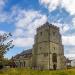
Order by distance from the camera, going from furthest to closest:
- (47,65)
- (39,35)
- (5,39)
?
1. (39,35)
2. (47,65)
3. (5,39)

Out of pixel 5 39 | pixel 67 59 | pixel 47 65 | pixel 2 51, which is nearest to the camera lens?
pixel 2 51

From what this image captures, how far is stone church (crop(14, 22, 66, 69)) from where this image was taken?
70.0 m

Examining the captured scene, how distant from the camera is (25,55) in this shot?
86.9 metres

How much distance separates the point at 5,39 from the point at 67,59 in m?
61.6

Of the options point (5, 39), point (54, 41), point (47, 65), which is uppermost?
point (54, 41)

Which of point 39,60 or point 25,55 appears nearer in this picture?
point 39,60

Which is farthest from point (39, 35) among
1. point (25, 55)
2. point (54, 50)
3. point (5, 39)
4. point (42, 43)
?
point (5, 39)

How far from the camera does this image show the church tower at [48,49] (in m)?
69.9

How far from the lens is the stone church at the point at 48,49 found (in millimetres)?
70000

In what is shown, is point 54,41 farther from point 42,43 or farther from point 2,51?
point 2,51

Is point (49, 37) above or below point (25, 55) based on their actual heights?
above

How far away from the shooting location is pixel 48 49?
69.8 metres

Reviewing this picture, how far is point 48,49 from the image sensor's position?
6981 centimetres

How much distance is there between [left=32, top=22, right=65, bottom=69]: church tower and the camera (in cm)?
6994
